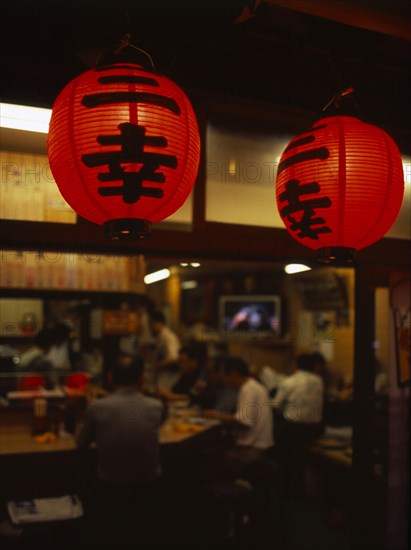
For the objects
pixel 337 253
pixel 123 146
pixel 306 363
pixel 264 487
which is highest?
pixel 123 146

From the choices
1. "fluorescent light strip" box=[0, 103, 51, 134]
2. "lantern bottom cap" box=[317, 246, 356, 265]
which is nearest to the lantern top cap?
"lantern bottom cap" box=[317, 246, 356, 265]

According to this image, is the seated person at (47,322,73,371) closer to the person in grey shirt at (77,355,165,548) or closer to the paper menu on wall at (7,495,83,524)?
the paper menu on wall at (7,495,83,524)

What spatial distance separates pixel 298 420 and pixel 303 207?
6145 millimetres

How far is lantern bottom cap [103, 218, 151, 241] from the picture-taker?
2.65 metres

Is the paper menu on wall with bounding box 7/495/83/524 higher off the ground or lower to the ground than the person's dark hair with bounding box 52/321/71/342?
lower

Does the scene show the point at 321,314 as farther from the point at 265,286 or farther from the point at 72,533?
the point at 72,533

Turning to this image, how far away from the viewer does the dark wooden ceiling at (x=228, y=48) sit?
12.1 ft

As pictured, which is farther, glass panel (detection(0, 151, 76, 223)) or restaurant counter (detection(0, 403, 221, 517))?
restaurant counter (detection(0, 403, 221, 517))

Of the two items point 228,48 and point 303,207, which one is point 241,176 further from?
point 303,207

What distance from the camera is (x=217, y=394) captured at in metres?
9.37

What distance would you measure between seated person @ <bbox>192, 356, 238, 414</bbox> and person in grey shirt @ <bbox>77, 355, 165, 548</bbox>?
3.20 meters

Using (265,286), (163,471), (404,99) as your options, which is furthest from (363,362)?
(265,286)

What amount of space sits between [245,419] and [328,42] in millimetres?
4930

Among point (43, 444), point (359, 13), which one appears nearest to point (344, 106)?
point (359, 13)
